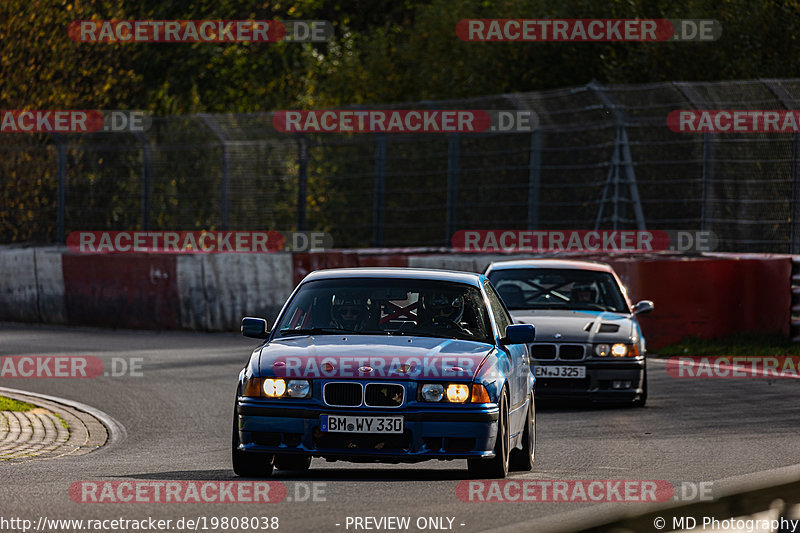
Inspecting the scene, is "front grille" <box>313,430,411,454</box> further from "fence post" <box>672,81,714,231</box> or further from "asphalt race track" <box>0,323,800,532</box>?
"fence post" <box>672,81,714,231</box>

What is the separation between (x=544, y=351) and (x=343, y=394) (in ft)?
19.5

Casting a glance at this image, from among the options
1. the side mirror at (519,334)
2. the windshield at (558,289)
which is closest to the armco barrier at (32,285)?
the windshield at (558,289)

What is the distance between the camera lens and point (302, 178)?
26.6 m

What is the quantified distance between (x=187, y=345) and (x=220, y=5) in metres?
22.6

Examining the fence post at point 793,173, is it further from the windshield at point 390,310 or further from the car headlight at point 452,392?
the car headlight at point 452,392

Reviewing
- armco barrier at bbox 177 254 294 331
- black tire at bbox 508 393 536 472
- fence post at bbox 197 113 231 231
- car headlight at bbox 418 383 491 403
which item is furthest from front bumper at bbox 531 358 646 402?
fence post at bbox 197 113 231 231

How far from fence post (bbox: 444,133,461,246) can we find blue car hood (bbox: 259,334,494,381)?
51.0 ft

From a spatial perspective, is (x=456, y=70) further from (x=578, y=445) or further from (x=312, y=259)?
(x=578, y=445)

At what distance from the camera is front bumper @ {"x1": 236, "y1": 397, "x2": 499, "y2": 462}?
893 centimetres

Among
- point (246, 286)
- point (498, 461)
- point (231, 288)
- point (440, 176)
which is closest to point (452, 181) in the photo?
point (440, 176)

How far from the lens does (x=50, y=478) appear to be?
933 centimetres

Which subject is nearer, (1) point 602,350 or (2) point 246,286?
(1) point 602,350

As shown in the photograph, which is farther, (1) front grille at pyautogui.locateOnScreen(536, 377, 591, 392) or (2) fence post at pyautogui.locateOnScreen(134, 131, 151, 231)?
(2) fence post at pyautogui.locateOnScreen(134, 131, 151, 231)

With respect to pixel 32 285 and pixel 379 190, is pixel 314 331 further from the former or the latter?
pixel 32 285
